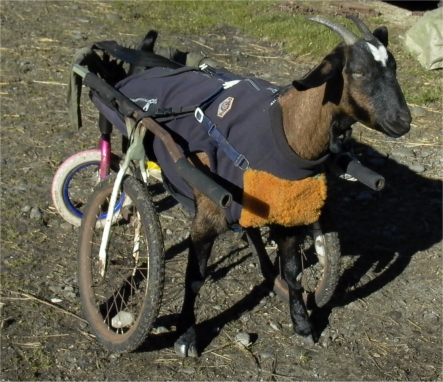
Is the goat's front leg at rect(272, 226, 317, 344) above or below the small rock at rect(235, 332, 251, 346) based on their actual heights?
above

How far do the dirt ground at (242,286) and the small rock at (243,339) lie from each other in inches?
1.9

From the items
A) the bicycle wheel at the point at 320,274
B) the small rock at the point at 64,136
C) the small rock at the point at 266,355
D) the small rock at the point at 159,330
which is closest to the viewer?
the small rock at the point at 266,355

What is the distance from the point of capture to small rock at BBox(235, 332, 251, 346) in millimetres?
4902

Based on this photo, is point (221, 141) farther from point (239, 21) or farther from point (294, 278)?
point (239, 21)

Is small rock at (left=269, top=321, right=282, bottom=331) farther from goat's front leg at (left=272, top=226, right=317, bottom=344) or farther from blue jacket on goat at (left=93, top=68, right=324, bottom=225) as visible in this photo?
blue jacket on goat at (left=93, top=68, right=324, bottom=225)

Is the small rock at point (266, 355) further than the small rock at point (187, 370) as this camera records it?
Yes

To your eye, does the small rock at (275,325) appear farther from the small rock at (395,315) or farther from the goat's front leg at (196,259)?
the small rock at (395,315)

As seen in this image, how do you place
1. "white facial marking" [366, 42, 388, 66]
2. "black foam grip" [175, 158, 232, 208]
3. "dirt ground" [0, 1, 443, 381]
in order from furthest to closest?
"dirt ground" [0, 1, 443, 381], "white facial marking" [366, 42, 388, 66], "black foam grip" [175, 158, 232, 208]

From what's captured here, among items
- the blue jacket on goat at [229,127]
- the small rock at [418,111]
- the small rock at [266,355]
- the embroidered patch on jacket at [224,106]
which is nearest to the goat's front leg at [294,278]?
the small rock at [266,355]

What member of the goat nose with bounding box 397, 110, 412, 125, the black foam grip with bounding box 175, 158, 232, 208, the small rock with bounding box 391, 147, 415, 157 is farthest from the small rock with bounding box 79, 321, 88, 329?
the small rock with bounding box 391, 147, 415, 157

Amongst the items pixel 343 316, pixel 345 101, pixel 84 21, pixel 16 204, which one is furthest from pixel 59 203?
pixel 84 21

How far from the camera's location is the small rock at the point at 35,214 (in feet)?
20.1

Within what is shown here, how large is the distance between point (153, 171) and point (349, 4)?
6331 millimetres

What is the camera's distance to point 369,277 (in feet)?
18.6
